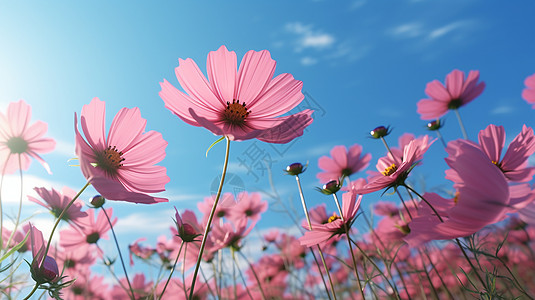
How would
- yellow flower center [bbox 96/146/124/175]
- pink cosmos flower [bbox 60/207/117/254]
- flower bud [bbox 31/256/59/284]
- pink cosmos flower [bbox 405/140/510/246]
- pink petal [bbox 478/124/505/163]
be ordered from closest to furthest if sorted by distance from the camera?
pink cosmos flower [bbox 405/140/510/246] → flower bud [bbox 31/256/59/284] → yellow flower center [bbox 96/146/124/175] → pink petal [bbox 478/124/505/163] → pink cosmos flower [bbox 60/207/117/254]

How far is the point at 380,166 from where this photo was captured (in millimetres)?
1118

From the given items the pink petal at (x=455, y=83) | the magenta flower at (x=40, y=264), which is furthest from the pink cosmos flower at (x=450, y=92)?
the magenta flower at (x=40, y=264)

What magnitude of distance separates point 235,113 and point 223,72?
0.27ft

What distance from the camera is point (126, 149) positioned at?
70 cm

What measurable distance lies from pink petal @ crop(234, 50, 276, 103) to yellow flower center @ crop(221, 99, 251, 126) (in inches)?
0.5

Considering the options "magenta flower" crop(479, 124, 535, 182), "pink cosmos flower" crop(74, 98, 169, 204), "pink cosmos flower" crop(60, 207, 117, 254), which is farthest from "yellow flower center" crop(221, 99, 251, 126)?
"pink cosmos flower" crop(60, 207, 117, 254)

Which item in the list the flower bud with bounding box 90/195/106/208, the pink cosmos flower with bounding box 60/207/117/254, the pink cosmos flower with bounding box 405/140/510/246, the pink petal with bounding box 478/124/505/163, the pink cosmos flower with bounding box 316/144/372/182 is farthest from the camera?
the pink cosmos flower with bounding box 316/144/372/182

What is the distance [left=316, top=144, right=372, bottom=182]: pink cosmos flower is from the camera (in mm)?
1906

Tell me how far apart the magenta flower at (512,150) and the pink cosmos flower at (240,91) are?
0.59 meters

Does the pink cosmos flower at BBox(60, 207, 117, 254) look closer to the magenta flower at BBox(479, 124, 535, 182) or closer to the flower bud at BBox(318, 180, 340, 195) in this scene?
the flower bud at BBox(318, 180, 340, 195)

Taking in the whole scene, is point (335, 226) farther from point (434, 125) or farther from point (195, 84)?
point (434, 125)

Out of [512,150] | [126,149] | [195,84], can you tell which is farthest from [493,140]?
[126,149]

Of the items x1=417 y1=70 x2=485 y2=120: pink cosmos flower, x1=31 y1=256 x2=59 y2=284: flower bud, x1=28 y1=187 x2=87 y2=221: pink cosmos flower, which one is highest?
x1=417 y1=70 x2=485 y2=120: pink cosmos flower

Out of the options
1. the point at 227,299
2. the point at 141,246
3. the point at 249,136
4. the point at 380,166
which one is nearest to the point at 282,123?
the point at 249,136
